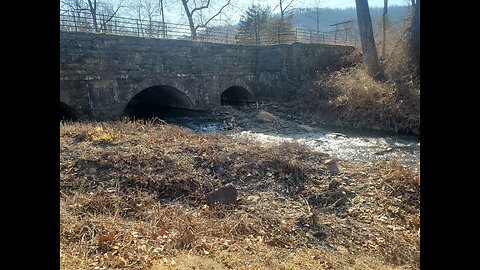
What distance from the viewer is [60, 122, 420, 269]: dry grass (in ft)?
Answer: 13.2

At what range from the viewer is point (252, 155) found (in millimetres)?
8094

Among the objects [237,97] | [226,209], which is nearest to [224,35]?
[237,97]

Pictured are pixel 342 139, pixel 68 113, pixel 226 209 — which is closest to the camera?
pixel 226 209

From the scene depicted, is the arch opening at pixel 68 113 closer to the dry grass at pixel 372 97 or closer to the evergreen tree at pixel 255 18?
the dry grass at pixel 372 97

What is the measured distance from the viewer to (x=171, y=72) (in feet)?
56.6

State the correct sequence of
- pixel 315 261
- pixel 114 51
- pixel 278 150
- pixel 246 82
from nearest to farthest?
pixel 315 261
pixel 278 150
pixel 114 51
pixel 246 82

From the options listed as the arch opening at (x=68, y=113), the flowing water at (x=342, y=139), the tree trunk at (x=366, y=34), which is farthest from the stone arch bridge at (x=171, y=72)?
the tree trunk at (x=366, y=34)

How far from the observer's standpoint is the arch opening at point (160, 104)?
18545mm

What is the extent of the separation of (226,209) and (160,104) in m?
16.2

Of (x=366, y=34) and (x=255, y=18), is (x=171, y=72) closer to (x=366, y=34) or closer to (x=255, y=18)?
(x=366, y=34)
